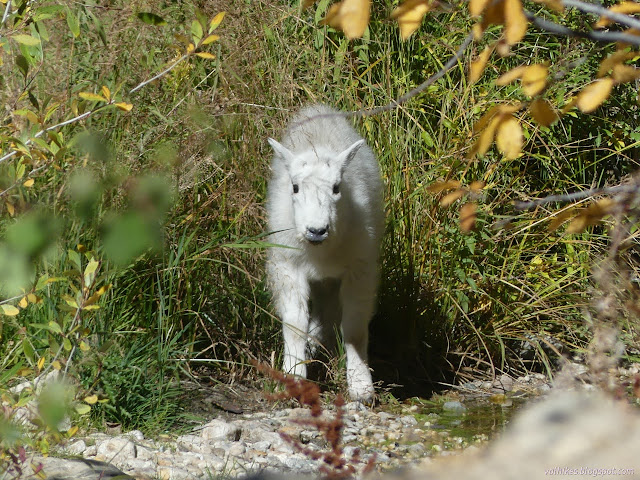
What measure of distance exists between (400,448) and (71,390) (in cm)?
182

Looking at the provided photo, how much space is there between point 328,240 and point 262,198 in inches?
37.3

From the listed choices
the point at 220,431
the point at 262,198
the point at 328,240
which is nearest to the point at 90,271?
the point at 220,431

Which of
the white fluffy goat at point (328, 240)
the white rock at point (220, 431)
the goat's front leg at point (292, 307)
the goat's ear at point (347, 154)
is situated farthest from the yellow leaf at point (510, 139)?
the goat's front leg at point (292, 307)

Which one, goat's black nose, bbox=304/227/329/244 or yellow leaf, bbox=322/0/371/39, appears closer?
yellow leaf, bbox=322/0/371/39

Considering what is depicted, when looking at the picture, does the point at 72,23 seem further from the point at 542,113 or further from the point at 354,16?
the point at 542,113

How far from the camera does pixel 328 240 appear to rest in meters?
4.97

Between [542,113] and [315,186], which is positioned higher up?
[542,113]

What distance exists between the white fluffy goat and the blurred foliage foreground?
0.19 m

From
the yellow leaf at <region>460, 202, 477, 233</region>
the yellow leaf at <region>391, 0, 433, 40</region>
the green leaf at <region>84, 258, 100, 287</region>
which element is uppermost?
the yellow leaf at <region>391, 0, 433, 40</region>

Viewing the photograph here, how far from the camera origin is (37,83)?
15.4ft

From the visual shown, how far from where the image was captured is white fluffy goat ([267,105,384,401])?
5109mm

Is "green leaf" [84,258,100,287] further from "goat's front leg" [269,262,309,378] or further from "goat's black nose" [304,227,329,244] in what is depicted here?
"goat's front leg" [269,262,309,378]

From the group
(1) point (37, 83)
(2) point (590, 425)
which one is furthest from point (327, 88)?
(2) point (590, 425)

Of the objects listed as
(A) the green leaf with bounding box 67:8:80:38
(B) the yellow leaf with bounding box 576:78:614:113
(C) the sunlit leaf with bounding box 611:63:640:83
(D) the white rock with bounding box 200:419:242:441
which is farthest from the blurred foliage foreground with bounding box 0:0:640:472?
(B) the yellow leaf with bounding box 576:78:614:113
